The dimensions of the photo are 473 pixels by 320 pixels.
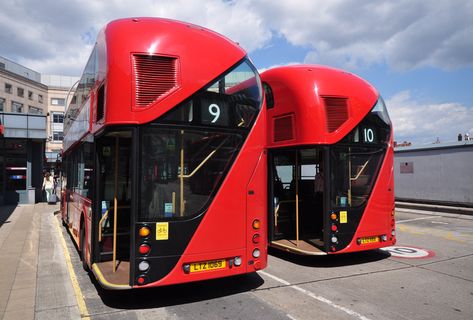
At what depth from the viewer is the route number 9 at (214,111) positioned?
560cm

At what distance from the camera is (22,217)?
620 inches

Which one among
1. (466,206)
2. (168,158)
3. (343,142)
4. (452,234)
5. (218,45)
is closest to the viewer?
(168,158)

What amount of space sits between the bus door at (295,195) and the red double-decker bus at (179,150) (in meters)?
2.79

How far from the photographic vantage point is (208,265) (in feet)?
18.0

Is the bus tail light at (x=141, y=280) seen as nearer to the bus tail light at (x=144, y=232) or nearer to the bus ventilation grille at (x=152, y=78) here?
the bus tail light at (x=144, y=232)

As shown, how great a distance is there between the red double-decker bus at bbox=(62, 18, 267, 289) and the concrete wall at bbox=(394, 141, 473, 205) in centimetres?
1520

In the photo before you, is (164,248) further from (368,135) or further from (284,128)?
(368,135)

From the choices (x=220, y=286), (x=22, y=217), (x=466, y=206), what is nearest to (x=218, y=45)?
(x=220, y=286)

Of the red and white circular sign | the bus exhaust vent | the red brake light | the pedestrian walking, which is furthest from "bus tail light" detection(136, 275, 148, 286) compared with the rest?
the pedestrian walking

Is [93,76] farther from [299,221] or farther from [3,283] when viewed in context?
[299,221]

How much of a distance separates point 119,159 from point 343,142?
13.6 ft

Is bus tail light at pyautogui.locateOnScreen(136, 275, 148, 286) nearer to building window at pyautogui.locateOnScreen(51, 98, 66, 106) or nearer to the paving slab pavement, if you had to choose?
the paving slab pavement

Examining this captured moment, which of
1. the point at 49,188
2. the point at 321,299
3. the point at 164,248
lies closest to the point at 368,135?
the point at 321,299

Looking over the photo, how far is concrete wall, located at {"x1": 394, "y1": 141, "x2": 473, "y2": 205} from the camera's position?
17766 millimetres
